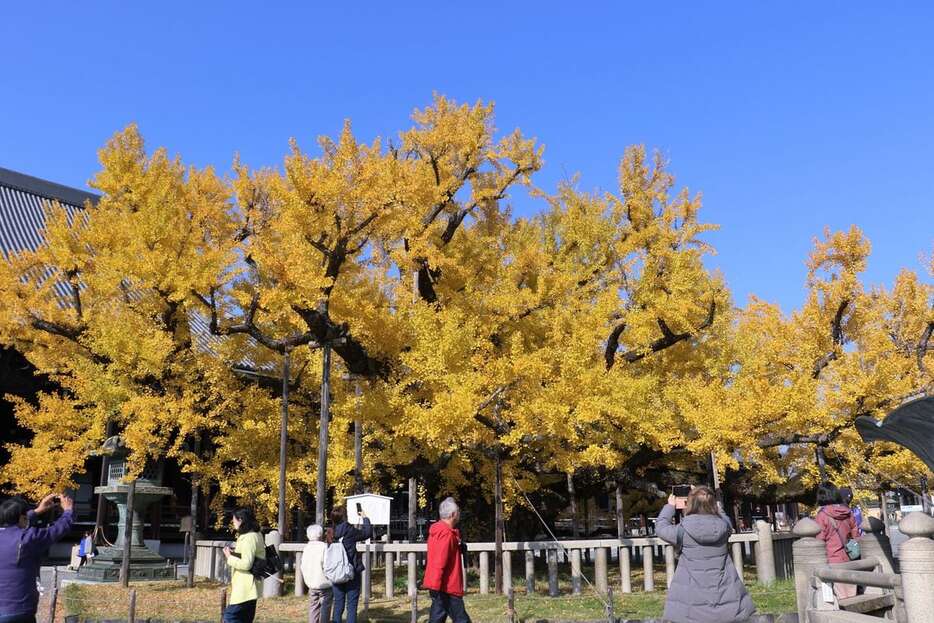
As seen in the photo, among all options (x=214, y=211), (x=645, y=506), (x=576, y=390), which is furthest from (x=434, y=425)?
(x=645, y=506)

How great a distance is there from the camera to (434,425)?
38.3ft

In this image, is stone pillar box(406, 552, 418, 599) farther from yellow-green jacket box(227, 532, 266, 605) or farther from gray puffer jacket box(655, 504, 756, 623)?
gray puffer jacket box(655, 504, 756, 623)

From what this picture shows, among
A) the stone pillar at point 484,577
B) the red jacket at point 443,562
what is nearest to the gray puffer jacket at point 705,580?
the red jacket at point 443,562

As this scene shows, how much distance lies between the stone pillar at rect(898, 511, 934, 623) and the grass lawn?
425 centimetres

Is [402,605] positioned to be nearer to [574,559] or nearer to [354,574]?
[574,559]

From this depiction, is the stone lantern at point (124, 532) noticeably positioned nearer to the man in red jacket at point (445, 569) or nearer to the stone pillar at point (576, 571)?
the stone pillar at point (576, 571)

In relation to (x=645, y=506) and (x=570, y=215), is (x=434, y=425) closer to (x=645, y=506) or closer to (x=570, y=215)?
(x=570, y=215)

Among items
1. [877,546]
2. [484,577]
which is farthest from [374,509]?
[877,546]

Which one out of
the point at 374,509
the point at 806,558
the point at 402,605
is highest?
the point at 374,509

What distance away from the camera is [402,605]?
10.9 m

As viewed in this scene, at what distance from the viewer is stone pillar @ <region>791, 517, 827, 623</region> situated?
733 centimetres

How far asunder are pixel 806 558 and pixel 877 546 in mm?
1156

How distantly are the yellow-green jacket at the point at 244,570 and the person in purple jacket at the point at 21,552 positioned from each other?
1.53m

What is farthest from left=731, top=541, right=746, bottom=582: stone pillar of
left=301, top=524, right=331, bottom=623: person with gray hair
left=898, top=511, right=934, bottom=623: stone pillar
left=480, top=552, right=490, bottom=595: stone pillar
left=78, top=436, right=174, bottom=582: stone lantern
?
left=78, top=436, right=174, bottom=582: stone lantern
